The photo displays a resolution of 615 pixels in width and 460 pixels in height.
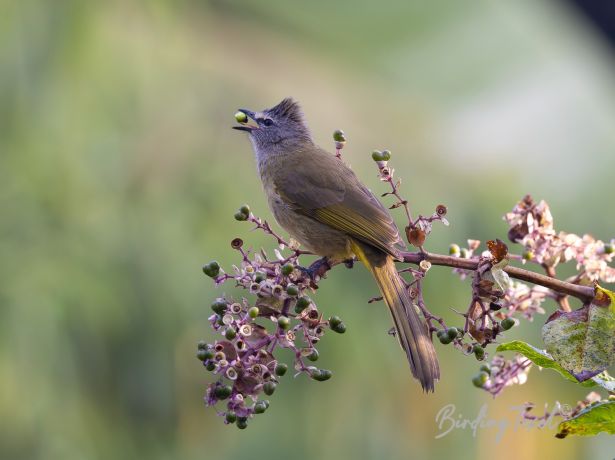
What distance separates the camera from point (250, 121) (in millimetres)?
4156

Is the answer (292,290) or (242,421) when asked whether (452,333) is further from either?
(242,421)

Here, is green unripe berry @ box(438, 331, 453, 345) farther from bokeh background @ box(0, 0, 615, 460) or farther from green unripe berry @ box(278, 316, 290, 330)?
bokeh background @ box(0, 0, 615, 460)

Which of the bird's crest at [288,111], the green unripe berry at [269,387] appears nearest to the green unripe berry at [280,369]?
the green unripe berry at [269,387]

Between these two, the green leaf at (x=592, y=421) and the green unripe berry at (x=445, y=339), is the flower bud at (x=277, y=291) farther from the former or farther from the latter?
the green leaf at (x=592, y=421)

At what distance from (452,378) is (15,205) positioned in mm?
3363

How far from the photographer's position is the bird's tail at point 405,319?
6.87 feet

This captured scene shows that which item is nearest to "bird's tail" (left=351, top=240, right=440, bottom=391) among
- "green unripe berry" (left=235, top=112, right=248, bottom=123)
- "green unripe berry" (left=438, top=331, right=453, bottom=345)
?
"green unripe berry" (left=438, top=331, right=453, bottom=345)

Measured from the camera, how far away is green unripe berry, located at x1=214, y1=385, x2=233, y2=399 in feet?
6.02

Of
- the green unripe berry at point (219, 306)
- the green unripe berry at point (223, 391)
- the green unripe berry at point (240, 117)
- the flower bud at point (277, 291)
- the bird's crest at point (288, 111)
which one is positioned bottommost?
the green unripe berry at point (223, 391)

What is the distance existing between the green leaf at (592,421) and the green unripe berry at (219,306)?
69 cm

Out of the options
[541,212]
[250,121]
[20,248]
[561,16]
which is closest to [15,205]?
[20,248]

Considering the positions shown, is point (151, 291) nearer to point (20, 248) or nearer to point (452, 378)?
point (20, 248)

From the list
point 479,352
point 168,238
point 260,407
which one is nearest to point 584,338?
point 479,352

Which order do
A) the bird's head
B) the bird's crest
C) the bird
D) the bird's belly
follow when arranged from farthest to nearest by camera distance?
the bird's crest → the bird's head → the bird's belly → the bird
